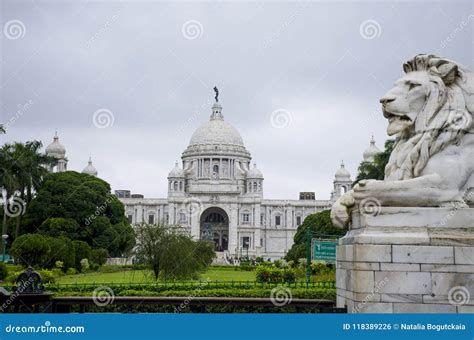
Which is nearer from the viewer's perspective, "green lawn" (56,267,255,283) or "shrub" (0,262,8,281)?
"green lawn" (56,267,255,283)

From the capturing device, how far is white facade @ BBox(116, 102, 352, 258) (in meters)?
80.9

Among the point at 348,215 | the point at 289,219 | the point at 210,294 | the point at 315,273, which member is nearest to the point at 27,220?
the point at 315,273

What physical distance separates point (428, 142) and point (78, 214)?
3887 centimetres

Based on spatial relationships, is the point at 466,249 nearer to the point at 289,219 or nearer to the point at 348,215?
the point at 348,215

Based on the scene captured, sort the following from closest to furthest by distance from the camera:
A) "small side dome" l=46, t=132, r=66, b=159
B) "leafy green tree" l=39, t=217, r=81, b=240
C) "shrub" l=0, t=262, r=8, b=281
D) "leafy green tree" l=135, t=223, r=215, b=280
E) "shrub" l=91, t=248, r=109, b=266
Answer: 1. "leafy green tree" l=135, t=223, r=215, b=280
2. "shrub" l=0, t=262, r=8, b=281
3. "shrub" l=91, t=248, r=109, b=266
4. "leafy green tree" l=39, t=217, r=81, b=240
5. "small side dome" l=46, t=132, r=66, b=159

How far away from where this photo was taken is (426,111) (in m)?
6.95

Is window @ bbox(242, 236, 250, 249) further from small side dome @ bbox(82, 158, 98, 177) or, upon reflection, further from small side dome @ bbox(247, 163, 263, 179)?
small side dome @ bbox(82, 158, 98, 177)

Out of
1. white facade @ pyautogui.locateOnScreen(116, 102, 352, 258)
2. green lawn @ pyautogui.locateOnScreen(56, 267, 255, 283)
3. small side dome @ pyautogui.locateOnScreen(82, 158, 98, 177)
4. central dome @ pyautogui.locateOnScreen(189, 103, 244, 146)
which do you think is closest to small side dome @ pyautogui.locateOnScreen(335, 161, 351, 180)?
white facade @ pyautogui.locateOnScreen(116, 102, 352, 258)

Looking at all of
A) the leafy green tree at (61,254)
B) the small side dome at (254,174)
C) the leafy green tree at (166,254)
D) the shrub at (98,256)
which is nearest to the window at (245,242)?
the small side dome at (254,174)

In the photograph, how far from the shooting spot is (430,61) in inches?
280

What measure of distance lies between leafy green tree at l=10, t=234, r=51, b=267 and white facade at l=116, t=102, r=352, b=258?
161 feet

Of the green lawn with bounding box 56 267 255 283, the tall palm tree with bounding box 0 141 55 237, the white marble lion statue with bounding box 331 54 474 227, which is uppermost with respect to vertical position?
the tall palm tree with bounding box 0 141 55 237

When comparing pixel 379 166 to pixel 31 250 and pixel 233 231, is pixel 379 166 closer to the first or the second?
pixel 31 250

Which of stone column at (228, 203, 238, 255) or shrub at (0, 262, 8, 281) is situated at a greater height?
stone column at (228, 203, 238, 255)
